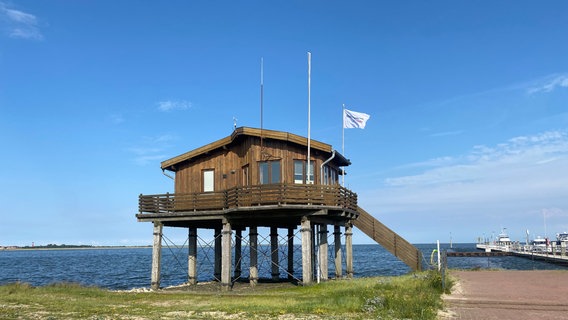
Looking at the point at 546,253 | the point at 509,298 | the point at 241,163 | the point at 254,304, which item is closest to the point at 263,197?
the point at 241,163

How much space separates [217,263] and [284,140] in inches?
517

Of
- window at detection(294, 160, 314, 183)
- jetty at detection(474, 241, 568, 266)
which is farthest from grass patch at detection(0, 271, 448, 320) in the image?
jetty at detection(474, 241, 568, 266)

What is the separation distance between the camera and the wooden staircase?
33438 mm

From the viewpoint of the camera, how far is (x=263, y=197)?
89.2 ft

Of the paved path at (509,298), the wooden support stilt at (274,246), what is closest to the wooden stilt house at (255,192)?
the wooden support stilt at (274,246)

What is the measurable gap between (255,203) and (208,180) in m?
5.18

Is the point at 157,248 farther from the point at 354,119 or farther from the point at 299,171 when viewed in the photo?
the point at 354,119

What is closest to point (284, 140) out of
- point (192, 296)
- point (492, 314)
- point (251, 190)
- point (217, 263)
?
point (251, 190)

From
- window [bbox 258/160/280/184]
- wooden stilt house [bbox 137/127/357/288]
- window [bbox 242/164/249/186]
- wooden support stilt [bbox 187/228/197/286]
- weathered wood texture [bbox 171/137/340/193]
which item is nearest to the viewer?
wooden stilt house [bbox 137/127/357/288]

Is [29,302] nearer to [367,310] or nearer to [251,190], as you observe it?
[251,190]

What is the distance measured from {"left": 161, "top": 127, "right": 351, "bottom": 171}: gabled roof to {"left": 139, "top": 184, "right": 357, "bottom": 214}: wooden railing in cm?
234

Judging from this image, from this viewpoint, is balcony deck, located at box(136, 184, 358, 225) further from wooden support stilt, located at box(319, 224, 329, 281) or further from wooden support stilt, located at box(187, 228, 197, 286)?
wooden support stilt, located at box(187, 228, 197, 286)

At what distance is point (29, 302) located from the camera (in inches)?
856

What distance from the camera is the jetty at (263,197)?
A: 1069 inches
